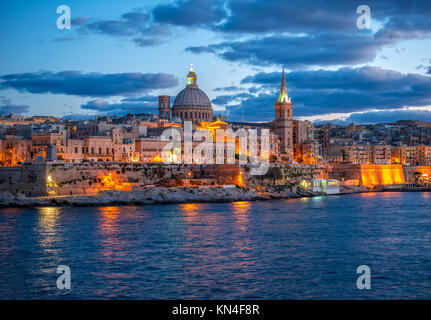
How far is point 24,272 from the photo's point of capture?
11.4 m

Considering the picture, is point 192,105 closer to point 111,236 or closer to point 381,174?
point 381,174

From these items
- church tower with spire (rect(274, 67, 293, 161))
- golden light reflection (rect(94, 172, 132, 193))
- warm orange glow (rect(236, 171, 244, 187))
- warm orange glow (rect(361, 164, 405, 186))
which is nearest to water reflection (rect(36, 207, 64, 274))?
golden light reflection (rect(94, 172, 132, 193))

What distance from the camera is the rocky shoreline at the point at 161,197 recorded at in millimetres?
25906

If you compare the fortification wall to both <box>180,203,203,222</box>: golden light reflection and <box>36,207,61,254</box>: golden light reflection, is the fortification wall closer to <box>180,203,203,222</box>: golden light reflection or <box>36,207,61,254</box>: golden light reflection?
<box>36,207,61,254</box>: golden light reflection

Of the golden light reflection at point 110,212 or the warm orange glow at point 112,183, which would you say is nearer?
the golden light reflection at point 110,212

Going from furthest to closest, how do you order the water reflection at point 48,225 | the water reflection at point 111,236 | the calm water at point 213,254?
the water reflection at point 48,225 < the water reflection at point 111,236 < the calm water at point 213,254

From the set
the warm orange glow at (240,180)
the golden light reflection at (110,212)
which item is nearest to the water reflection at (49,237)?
the golden light reflection at (110,212)

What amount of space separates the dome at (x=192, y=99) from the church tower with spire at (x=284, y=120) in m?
7.23

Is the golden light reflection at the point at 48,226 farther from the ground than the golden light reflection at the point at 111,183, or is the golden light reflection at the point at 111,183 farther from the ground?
the golden light reflection at the point at 111,183

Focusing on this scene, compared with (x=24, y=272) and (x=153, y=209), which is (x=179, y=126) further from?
(x=24, y=272)

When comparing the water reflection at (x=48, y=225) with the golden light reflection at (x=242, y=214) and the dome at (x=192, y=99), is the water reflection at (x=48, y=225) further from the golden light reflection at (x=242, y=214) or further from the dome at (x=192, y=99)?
the dome at (x=192, y=99)

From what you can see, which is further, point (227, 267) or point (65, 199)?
point (65, 199)

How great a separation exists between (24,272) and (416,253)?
8.57 m
